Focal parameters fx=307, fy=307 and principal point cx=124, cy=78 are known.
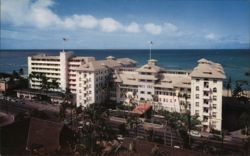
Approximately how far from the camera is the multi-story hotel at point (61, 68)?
2698cm

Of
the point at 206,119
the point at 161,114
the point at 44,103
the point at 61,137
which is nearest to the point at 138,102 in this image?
the point at 161,114

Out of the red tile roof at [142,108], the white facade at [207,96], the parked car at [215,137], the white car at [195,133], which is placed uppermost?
the white facade at [207,96]

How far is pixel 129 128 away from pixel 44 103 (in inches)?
412

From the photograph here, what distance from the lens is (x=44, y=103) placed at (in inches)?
958

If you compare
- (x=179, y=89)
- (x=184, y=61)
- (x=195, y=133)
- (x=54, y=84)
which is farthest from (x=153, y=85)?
(x=184, y=61)

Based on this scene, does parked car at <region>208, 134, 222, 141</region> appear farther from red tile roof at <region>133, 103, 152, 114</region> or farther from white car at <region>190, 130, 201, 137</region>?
red tile roof at <region>133, 103, 152, 114</region>

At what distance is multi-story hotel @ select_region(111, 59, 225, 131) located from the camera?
18.2m

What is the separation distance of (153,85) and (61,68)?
9960 millimetres

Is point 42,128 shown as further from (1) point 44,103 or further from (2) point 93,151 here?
(1) point 44,103

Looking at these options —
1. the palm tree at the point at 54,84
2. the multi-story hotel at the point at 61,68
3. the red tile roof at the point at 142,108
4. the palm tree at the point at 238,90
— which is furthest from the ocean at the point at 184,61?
the palm tree at the point at 54,84

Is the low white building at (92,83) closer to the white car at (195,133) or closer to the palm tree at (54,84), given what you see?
the palm tree at (54,84)

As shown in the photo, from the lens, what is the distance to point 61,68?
27.3 m

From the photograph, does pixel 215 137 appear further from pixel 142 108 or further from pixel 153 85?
pixel 153 85

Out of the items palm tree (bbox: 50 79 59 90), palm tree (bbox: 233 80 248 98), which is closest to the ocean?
palm tree (bbox: 233 80 248 98)
